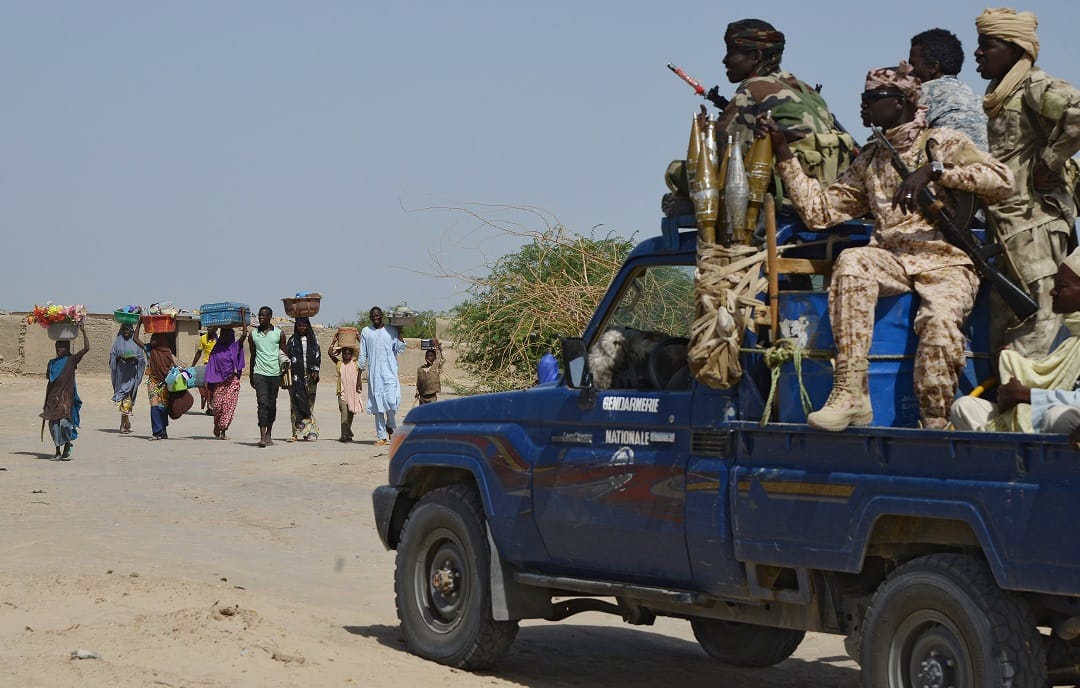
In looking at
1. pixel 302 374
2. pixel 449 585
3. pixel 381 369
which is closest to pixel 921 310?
pixel 449 585

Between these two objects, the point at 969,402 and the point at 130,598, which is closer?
the point at 969,402

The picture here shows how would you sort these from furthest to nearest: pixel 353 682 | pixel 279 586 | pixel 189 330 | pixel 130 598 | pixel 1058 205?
1. pixel 189 330
2. pixel 279 586
3. pixel 130 598
4. pixel 353 682
5. pixel 1058 205

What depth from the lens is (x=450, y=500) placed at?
7.75m

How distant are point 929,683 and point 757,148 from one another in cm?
235

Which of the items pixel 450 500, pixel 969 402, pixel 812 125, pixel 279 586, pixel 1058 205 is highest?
pixel 812 125

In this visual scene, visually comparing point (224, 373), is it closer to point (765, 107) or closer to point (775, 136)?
point (765, 107)

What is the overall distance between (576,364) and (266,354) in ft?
42.9

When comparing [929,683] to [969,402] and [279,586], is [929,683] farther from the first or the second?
[279,586]

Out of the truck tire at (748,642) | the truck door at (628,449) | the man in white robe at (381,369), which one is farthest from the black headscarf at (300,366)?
the truck door at (628,449)

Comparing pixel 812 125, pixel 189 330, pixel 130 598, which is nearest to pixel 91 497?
pixel 130 598

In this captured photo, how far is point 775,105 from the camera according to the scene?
266 inches

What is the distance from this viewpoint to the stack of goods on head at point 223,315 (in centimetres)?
2019

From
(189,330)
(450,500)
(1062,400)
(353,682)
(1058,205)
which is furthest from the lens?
(189,330)

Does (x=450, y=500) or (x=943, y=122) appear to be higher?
(x=943, y=122)
